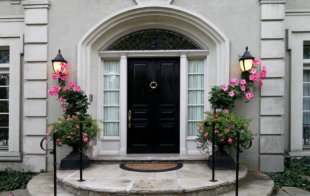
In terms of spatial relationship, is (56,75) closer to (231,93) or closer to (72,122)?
(72,122)

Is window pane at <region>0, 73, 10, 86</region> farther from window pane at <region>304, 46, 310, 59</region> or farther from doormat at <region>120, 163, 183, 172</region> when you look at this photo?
window pane at <region>304, 46, 310, 59</region>

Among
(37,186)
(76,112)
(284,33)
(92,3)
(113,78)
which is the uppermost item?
(92,3)

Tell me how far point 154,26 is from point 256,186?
13.0ft

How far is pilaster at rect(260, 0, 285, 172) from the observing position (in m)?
5.85

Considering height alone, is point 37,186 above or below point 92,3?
below

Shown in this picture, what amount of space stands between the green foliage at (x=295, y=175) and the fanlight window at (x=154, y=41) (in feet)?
10.6

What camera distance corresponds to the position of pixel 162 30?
6477mm

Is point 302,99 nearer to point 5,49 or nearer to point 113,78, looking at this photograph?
point 113,78

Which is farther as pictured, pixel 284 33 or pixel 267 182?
pixel 284 33

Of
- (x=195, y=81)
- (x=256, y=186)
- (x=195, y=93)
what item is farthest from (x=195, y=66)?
(x=256, y=186)

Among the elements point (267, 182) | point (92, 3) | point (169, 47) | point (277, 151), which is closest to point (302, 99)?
point (277, 151)

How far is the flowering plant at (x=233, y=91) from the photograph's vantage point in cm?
562

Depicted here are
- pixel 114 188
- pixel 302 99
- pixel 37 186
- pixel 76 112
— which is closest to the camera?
pixel 114 188

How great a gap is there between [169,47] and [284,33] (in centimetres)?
250
